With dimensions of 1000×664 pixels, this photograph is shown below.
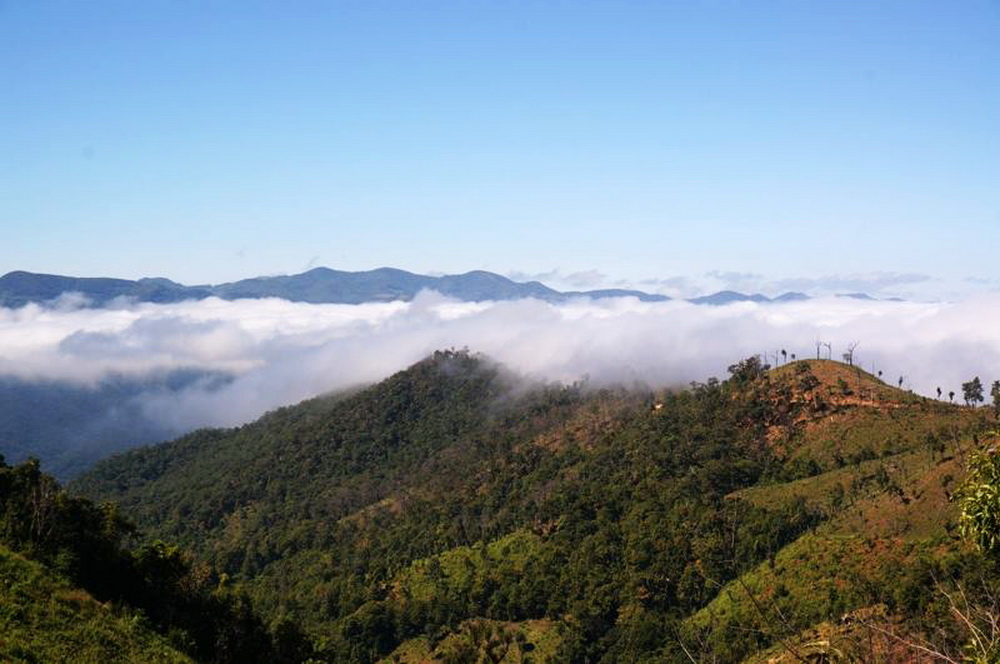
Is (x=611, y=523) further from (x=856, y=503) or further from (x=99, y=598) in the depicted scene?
(x=99, y=598)

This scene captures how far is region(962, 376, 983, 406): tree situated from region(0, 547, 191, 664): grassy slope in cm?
11458

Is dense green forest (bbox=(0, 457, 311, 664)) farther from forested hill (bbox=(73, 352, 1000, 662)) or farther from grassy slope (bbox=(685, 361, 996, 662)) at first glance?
grassy slope (bbox=(685, 361, 996, 662))

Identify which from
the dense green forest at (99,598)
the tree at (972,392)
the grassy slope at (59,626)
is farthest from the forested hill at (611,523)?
the grassy slope at (59,626)

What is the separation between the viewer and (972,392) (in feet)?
364

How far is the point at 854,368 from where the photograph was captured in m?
125

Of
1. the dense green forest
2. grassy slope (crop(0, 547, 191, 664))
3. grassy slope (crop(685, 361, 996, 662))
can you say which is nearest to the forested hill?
grassy slope (crop(685, 361, 996, 662))

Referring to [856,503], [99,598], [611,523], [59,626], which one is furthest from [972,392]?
[59,626]

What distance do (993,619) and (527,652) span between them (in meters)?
82.8

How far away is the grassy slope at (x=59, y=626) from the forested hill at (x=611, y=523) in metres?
23.5

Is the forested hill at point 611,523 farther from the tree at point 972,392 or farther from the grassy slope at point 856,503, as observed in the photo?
the tree at point 972,392

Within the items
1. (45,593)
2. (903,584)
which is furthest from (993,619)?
(903,584)

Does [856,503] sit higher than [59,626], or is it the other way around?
[59,626]

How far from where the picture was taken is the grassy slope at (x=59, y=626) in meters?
23.6

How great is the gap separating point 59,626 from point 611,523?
8531cm
